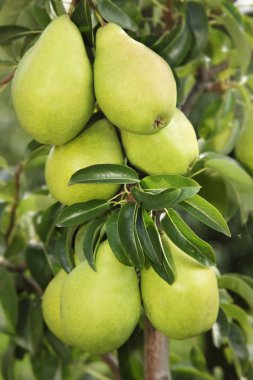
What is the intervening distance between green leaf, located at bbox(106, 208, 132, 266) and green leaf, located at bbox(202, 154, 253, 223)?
0.79ft

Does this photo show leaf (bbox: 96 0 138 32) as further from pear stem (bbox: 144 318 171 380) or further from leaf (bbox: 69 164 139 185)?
pear stem (bbox: 144 318 171 380)

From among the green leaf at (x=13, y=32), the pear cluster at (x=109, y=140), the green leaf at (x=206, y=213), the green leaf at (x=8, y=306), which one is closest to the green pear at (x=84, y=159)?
the pear cluster at (x=109, y=140)

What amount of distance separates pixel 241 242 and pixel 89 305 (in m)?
1.38

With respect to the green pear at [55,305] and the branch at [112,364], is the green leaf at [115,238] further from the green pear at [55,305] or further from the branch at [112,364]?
the branch at [112,364]

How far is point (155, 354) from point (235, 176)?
309 mm

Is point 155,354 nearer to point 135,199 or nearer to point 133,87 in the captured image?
point 135,199

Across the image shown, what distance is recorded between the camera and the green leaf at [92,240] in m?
0.90

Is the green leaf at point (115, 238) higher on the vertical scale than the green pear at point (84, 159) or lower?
lower

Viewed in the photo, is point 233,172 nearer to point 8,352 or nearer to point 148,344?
point 148,344

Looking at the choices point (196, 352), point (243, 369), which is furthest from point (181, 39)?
point (196, 352)

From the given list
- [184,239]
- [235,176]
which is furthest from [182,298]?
[235,176]

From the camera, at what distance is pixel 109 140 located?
92 centimetres

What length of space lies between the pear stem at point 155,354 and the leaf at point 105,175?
0.31m

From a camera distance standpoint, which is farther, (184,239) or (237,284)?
(237,284)
